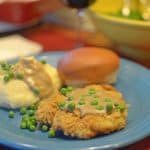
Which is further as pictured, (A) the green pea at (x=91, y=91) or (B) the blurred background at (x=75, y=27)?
(B) the blurred background at (x=75, y=27)

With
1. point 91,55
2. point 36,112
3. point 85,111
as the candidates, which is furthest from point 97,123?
point 91,55

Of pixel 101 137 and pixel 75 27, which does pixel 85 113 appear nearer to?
pixel 101 137

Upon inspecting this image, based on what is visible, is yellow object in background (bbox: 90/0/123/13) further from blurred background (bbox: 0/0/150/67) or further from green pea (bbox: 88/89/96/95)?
green pea (bbox: 88/89/96/95)

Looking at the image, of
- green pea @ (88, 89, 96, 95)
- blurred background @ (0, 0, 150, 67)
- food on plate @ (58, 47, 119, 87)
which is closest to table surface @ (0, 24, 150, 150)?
blurred background @ (0, 0, 150, 67)

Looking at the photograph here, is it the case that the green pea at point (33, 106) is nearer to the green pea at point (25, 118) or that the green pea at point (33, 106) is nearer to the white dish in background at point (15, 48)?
the green pea at point (25, 118)

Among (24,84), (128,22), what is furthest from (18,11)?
(24,84)

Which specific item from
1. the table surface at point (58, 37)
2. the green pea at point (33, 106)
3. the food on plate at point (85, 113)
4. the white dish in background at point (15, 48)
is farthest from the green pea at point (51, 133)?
the table surface at point (58, 37)
